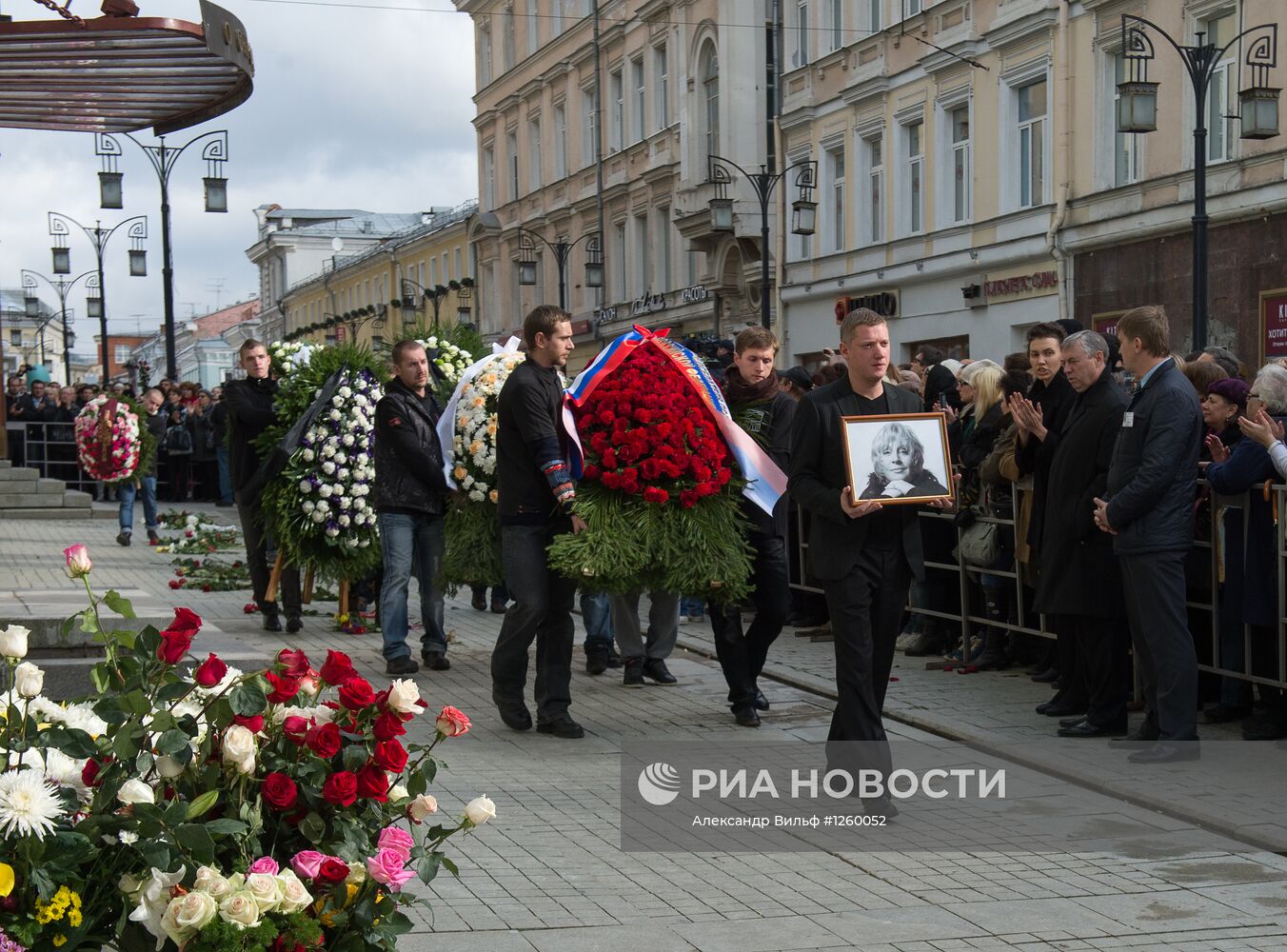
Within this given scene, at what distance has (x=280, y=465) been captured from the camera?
473 inches

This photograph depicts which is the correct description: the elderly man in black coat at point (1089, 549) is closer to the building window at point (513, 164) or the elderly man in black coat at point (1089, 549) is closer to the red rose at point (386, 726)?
the red rose at point (386, 726)

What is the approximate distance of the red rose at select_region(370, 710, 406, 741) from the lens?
3834 mm

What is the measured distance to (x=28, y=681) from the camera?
3.62 m

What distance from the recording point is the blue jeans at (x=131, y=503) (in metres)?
21.1

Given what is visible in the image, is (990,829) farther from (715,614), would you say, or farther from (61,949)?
(61,949)

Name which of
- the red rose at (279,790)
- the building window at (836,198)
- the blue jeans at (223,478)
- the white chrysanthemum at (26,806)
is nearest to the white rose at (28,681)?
the white chrysanthemum at (26,806)

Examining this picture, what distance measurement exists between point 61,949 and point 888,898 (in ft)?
9.77

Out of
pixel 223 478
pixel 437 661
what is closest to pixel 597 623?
pixel 437 661

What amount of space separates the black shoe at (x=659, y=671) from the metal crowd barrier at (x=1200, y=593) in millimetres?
1873

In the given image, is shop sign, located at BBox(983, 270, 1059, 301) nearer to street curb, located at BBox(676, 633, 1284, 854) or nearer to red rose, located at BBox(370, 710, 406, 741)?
street curb, located at BBox(676, 633, 1284, 854)

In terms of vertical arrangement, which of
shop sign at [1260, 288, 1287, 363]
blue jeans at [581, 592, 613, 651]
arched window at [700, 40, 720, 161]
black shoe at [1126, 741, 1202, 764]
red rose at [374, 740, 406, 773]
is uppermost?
arched window at [700, 40, 720, 161]

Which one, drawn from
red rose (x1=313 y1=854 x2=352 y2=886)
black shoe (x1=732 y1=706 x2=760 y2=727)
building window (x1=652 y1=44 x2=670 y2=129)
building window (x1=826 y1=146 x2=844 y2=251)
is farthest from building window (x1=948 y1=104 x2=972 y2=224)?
red rose (x1=313 y1=854 x2=352 y2=886)

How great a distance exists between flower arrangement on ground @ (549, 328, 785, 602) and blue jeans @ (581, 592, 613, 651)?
7.56 feet

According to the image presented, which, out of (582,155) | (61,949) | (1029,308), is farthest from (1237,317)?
(582,155)
